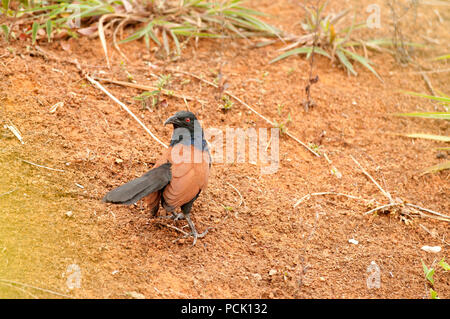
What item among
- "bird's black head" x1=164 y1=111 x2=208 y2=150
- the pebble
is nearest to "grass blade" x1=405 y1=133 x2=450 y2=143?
the pebble

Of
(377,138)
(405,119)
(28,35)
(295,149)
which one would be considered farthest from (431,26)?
(28,35)

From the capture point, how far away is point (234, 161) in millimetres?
4512

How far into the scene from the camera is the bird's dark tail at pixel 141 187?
3111 millimetres

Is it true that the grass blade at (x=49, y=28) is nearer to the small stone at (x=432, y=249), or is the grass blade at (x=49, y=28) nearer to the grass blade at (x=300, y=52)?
the grass blade at (x=300, y=52)

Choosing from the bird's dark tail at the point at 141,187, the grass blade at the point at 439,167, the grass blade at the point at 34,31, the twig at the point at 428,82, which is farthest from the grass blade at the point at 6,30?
the twig at the point at 428,82

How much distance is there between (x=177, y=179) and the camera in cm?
343

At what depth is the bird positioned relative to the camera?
3.21 m

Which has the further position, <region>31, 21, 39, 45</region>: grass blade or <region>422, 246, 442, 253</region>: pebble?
<region>31, 21, 39, 45</region>: grass blade

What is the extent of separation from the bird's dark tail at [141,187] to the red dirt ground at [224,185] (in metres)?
0.44

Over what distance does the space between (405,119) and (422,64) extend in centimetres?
123

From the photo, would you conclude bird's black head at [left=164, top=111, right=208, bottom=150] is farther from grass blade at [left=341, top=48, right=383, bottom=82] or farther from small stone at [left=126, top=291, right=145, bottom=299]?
grass blade at [left=341, top=48, right=383, bottom=82]

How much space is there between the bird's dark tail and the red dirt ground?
0.44 metres

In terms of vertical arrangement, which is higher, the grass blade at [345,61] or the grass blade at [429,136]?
the grass blade at [345,61]

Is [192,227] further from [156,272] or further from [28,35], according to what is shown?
[28,35]
